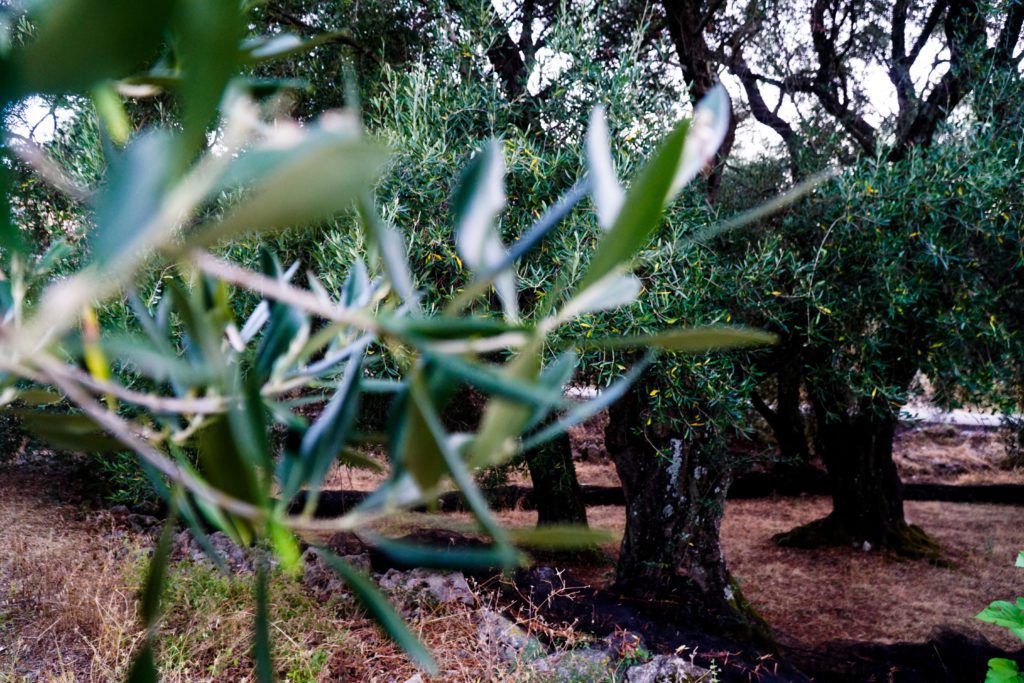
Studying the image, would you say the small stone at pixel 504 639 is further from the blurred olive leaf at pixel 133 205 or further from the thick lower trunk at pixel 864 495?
the thick lower trunk at pixel 864 495

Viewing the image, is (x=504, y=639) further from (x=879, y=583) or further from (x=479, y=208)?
(x=879, y=583)

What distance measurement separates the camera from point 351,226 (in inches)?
108

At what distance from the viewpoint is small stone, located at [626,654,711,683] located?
2682 mm

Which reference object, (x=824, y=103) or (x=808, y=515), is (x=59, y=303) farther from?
Answer: (x=808, y=515)

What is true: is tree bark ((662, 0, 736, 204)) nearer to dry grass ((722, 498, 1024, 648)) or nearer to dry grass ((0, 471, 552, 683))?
dry grass ((0, 471, 552, 683))

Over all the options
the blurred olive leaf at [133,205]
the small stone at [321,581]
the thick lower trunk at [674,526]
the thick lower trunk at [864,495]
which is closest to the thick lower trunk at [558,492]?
the thick lower trunk at [674,526]

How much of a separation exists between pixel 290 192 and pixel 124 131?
0.37 metres

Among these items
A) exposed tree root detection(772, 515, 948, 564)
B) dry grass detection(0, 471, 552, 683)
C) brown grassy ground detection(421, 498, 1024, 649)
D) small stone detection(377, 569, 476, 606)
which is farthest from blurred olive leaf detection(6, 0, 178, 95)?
exposed tree root detection(772, 515, 948, 564)

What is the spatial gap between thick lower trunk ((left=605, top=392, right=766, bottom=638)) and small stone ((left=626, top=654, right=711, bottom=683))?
1095 mm

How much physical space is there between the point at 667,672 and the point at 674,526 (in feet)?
4.56

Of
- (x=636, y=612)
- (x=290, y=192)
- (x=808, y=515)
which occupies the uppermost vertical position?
(x=290, y=192)

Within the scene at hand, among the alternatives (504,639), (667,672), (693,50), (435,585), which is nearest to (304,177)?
(667,672)

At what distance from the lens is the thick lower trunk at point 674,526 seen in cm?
394

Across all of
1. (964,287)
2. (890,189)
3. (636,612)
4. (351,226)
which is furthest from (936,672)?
(351,226)
